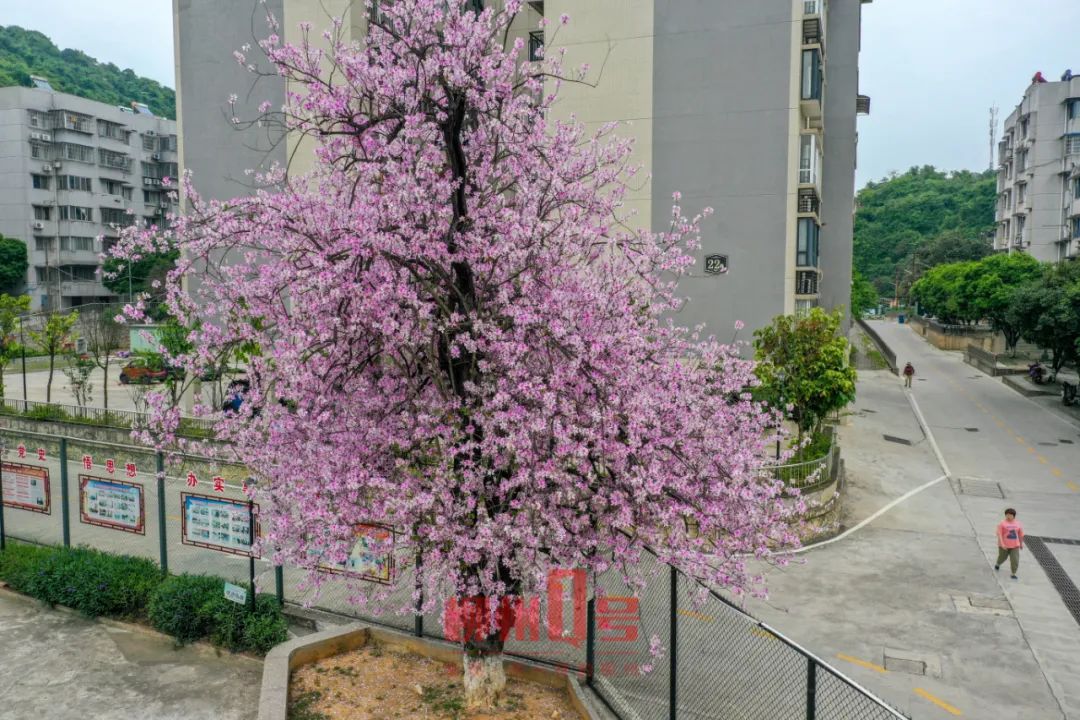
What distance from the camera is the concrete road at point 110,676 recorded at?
32.9ft

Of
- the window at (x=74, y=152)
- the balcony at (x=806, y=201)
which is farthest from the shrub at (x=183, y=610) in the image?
the window at (x=74, y=152)

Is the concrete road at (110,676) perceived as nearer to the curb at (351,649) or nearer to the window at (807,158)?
the curb at (351,649)

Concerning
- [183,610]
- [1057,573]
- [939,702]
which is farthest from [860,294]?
[183,610]

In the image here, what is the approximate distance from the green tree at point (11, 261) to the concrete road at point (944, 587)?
7087cm

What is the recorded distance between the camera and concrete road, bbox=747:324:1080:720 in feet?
38.7

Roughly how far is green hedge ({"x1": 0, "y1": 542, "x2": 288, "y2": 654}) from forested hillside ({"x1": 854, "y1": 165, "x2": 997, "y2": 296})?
417 feet

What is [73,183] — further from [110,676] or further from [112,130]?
[110,676]

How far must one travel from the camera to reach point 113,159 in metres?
82.2

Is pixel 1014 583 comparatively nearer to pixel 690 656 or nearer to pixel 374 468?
pixel 690 656

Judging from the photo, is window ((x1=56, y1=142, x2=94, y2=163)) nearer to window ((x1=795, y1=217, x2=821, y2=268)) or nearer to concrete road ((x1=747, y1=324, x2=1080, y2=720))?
window ((x1=795, y1=217, x2=821, y2=268))

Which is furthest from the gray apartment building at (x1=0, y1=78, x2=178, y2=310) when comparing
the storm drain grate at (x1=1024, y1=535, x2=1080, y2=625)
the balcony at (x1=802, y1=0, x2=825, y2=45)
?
the storm drain grate at (x1=1024, y1=535, x2=1080, y2=625)

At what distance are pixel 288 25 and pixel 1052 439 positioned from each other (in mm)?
34091

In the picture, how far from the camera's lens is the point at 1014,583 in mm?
16250

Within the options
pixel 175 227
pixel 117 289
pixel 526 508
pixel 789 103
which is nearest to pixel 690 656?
pixel 526 508
